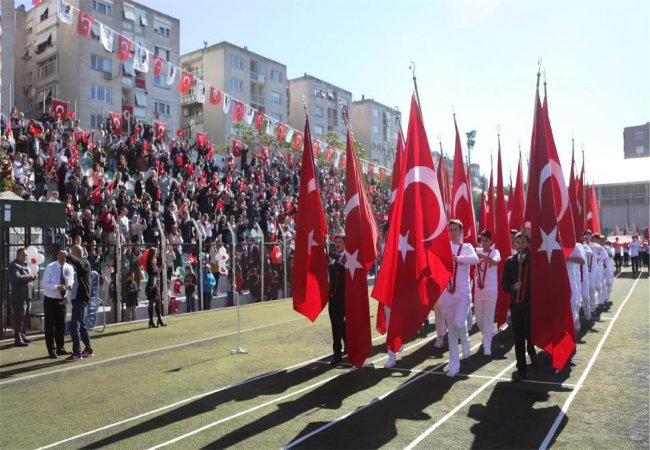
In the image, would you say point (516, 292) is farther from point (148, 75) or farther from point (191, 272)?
point (148, 75)

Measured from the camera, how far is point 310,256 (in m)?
10.1

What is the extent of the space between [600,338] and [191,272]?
11798 millimetres

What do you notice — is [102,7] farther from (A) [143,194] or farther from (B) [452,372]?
(B) [452,372]

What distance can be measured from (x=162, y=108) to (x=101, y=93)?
21.4 feet

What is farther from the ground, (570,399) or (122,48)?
(122,48)

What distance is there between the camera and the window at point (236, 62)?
59.3 metres

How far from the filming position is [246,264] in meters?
20.8

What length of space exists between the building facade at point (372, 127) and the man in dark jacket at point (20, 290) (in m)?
69.8

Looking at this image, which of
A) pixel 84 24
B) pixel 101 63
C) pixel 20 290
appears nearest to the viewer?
pixel 20 290

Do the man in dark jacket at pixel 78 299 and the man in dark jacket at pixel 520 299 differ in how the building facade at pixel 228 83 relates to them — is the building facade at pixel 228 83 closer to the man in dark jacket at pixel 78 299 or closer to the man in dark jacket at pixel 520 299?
the man in dark jacket at pixel 78 299

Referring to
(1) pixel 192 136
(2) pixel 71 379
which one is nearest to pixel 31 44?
(1) pixel 192 136

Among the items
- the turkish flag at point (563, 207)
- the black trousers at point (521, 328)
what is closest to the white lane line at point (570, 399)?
the black trousers at point (521, 328)

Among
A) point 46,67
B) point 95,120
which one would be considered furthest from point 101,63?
point 95,120

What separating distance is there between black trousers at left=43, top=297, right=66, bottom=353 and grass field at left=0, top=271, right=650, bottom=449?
0.36 m
